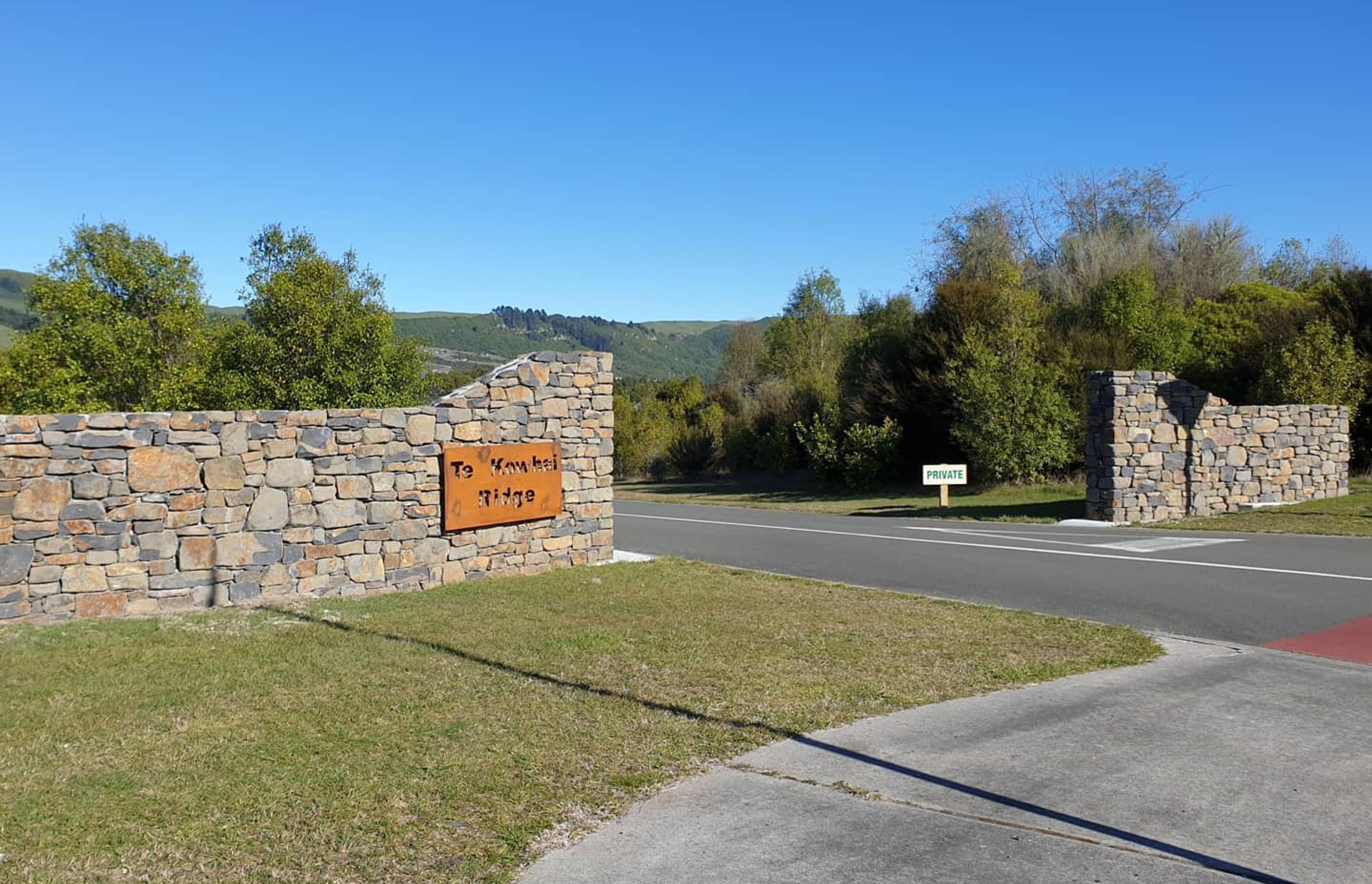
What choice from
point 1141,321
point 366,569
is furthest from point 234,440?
point 1141,321

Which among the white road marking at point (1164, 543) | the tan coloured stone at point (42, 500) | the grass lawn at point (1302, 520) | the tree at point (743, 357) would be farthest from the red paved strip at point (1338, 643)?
the tree at point (743, 357)

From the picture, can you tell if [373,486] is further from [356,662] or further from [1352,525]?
[1352,525]

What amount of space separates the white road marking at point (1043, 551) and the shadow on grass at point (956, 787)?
9.42 meters

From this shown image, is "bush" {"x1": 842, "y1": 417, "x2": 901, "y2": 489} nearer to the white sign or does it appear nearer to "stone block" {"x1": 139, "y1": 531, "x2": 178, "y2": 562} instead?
the white sign

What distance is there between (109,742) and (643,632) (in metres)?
4.70

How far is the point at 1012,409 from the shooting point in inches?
1238

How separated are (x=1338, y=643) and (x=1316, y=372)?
859 inches

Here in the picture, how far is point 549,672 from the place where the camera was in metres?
8.15

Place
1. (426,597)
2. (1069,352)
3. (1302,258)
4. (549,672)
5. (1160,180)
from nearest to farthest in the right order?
(549,672) < (426,597) < (1069,352) < (1160,180) < (1302,258)

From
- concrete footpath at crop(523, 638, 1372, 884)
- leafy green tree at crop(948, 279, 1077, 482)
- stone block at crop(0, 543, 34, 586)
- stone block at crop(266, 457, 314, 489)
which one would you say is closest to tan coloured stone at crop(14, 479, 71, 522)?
stone block at crop(0, 543, 34, 586)

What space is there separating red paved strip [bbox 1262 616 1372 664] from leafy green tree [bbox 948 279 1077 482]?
70.9ft

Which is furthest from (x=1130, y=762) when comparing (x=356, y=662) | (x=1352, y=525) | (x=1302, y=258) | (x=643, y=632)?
(x=1302, y=258)

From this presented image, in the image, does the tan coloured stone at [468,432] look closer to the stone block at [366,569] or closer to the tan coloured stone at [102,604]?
the stone block at [366,569]

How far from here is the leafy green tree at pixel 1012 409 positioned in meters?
31.3
